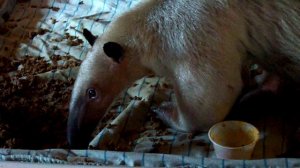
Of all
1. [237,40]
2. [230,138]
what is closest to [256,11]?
[237,40]

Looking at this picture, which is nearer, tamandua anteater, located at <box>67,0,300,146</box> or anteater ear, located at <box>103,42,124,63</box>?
anteater ear, located at <box>103,42,124,63</box>

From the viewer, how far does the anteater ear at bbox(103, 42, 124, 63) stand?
334 cm

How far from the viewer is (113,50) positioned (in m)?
3.39

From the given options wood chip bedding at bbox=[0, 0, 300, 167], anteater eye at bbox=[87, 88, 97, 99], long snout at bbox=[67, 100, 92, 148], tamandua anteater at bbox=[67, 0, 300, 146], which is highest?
tamandua anteater at bbox=[67, 0, 300, 146]

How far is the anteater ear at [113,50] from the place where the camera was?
131 inches

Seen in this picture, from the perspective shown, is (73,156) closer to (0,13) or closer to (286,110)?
Result: (286,110)

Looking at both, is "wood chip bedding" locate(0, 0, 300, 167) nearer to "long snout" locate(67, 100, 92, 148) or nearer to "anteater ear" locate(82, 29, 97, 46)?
"long snout" locate(67, 100, 92, 148)

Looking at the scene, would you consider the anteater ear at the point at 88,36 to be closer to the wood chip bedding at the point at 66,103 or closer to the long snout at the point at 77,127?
the long snout at the point at 77,127

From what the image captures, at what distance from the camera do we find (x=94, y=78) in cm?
353

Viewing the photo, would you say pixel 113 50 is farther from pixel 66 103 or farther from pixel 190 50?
pixel 66 103

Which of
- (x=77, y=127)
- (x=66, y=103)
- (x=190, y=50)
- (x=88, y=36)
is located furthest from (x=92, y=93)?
(x=66, y=103)

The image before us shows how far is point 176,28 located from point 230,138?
0.73 metres

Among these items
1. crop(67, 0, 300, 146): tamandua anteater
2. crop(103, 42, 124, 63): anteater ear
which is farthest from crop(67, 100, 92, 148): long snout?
crop(103, 42, 124, 63): anteater ear

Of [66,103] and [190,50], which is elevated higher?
[190,50]
